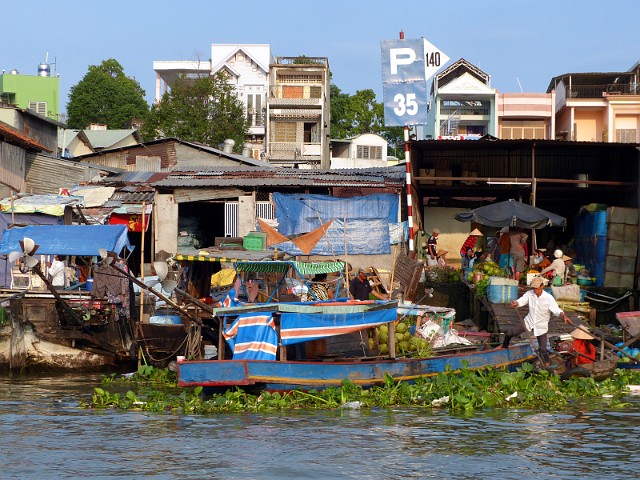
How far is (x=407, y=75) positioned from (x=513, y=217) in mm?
5160

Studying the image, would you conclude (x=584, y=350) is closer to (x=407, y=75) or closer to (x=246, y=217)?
(x=407, y=75)

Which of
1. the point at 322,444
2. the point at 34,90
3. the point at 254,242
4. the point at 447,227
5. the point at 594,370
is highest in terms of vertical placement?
the point at 34,90

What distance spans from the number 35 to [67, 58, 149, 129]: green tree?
37928 millimetres

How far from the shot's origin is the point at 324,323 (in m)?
15.3

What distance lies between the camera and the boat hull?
14984 millimetres

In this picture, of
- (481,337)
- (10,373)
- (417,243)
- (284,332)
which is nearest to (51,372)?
(10,373)

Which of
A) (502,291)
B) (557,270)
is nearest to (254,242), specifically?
(502,291)

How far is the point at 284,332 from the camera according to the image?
15.2m

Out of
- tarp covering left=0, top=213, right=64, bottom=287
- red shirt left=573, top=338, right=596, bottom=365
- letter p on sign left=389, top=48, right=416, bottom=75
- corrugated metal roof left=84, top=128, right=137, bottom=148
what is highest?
letter p on sign left=389, top=48, right=416, bottom=75

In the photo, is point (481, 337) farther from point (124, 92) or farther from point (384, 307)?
point (124, 92)

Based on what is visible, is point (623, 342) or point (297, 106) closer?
point (623, 342)

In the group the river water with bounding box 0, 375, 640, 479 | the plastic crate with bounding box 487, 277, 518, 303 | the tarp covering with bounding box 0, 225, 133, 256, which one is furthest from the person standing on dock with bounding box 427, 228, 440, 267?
the river water with bounding box 0, 375, 640, 479

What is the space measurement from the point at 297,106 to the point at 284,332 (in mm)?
33848

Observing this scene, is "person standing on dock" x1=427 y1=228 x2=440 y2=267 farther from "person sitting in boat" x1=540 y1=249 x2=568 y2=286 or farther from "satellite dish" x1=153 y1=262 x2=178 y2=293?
"satellite dish" x1=153 y1=262 x2=178 y2=293
